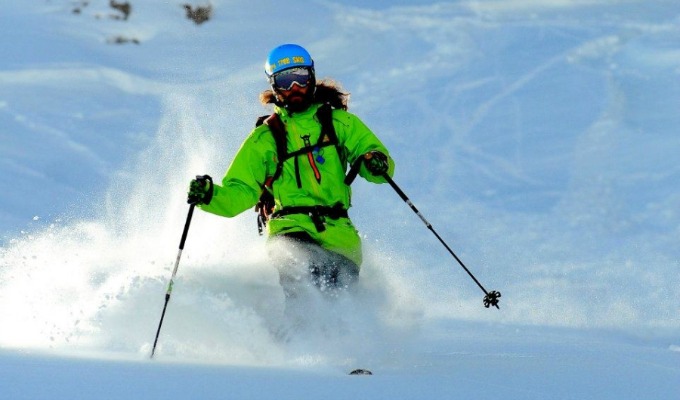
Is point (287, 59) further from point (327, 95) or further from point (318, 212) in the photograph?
point (318, 212)

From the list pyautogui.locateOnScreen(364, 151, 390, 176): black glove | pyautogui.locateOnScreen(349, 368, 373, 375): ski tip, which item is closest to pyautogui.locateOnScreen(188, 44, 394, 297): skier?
pyautogui.locateOnScreen(364, 151, 390, 176): black glove

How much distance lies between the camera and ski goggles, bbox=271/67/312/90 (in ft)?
22.6

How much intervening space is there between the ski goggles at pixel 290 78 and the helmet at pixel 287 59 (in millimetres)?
31

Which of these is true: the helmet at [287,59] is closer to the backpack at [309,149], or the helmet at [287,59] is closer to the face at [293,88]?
the face at [293,88]

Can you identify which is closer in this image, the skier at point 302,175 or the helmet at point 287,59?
the skier at point 302,175

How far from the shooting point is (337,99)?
7191mm

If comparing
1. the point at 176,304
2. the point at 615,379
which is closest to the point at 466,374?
the point at 615,379

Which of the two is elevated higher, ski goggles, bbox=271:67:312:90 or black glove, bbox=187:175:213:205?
ski goggles, bbox=271:67:312:90

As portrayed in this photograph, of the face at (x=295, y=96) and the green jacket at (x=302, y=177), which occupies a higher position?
the face at (x=295, y=96)

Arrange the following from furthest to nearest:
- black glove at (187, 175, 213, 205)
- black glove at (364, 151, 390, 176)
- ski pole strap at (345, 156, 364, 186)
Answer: ski pole strap at (345, 156, 364, 186) → black glove at (364, 151, 390, 176) → black glove at (187, 175, 213, 205)

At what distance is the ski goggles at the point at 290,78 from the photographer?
22.6ft

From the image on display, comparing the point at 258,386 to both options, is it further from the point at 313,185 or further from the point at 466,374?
the point at 313,185

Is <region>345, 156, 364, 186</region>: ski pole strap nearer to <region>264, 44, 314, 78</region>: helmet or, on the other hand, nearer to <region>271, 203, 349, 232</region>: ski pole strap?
<region>271, 203, 349, 232</region>: ski pole strap

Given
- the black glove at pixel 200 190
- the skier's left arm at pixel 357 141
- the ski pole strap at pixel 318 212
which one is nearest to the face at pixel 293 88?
the skier's left arm at pixel 357 141
